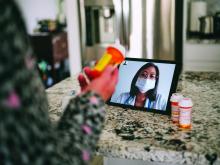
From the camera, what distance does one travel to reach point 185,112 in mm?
1039

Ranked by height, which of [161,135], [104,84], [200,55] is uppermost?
[104,84]

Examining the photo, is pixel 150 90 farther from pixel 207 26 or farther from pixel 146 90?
pixel 207 26

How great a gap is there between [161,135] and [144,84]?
A: 10.6 inches

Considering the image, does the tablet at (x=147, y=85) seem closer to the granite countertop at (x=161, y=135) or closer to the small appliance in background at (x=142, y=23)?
the granite countertop at (x=161, y=135)

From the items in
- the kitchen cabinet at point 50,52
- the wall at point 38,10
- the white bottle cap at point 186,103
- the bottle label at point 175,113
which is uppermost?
the wall at point 38,10

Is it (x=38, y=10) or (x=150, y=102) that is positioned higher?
(x=38, y=10)

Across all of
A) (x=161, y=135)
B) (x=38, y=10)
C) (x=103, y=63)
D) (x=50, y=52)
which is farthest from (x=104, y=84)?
(x=38, y=10)

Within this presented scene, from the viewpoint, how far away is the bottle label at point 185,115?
1.04 m

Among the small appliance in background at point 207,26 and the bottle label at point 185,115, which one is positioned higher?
the small appliance in background at point 207,26

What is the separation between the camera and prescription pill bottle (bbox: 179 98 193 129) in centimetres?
103

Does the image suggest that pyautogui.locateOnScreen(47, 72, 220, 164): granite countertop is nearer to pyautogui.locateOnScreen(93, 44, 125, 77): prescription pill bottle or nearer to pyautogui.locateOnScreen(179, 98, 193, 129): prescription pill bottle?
pyautogui.locateOnScreen(179, 98, 193, 129): prescription pill bottle

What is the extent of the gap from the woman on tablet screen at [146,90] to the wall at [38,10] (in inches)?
177

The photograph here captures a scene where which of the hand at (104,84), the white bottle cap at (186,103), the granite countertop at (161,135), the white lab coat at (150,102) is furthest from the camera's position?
the white lab coat at (150,102)

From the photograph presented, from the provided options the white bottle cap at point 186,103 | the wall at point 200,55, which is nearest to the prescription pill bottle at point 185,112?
the white bottle cap at point 186,103
